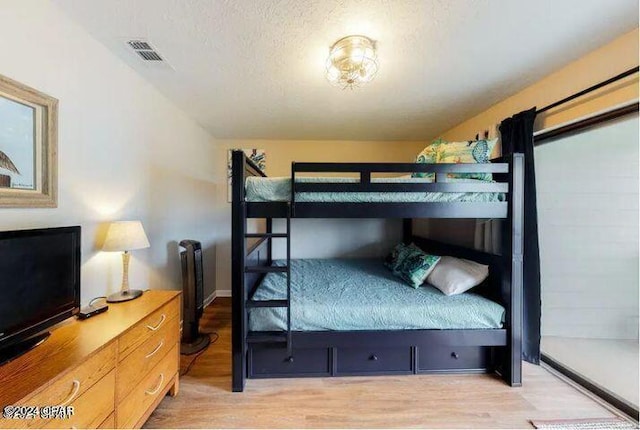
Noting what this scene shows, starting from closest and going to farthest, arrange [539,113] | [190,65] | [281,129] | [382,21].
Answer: [382,21] → [190,65] → [539,113] → [281,129]

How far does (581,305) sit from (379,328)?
83.0 inches

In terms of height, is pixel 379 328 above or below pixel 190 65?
below

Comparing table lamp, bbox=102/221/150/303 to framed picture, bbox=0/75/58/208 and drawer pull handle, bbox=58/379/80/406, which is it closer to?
framed picture, bbox=0/75/58/208

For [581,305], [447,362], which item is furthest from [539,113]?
[447,362]

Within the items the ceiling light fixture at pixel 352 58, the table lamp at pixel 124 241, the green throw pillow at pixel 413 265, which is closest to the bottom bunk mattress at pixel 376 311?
the green throw pillow at pixel 413 265

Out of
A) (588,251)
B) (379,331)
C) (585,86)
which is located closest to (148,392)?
(379,331)

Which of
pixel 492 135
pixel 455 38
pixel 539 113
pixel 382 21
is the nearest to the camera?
pixel 382 21

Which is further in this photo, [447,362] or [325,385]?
[447,362]

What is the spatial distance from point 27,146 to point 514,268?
314cm

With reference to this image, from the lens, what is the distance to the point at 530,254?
205 cm

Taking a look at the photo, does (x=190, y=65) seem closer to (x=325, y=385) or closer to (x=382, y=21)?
(x=382, y=21)

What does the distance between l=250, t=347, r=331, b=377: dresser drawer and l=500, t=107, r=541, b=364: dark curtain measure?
5.74 ft

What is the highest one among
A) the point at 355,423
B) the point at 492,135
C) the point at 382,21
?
the point at 382,21

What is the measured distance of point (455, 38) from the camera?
1.58 meters
